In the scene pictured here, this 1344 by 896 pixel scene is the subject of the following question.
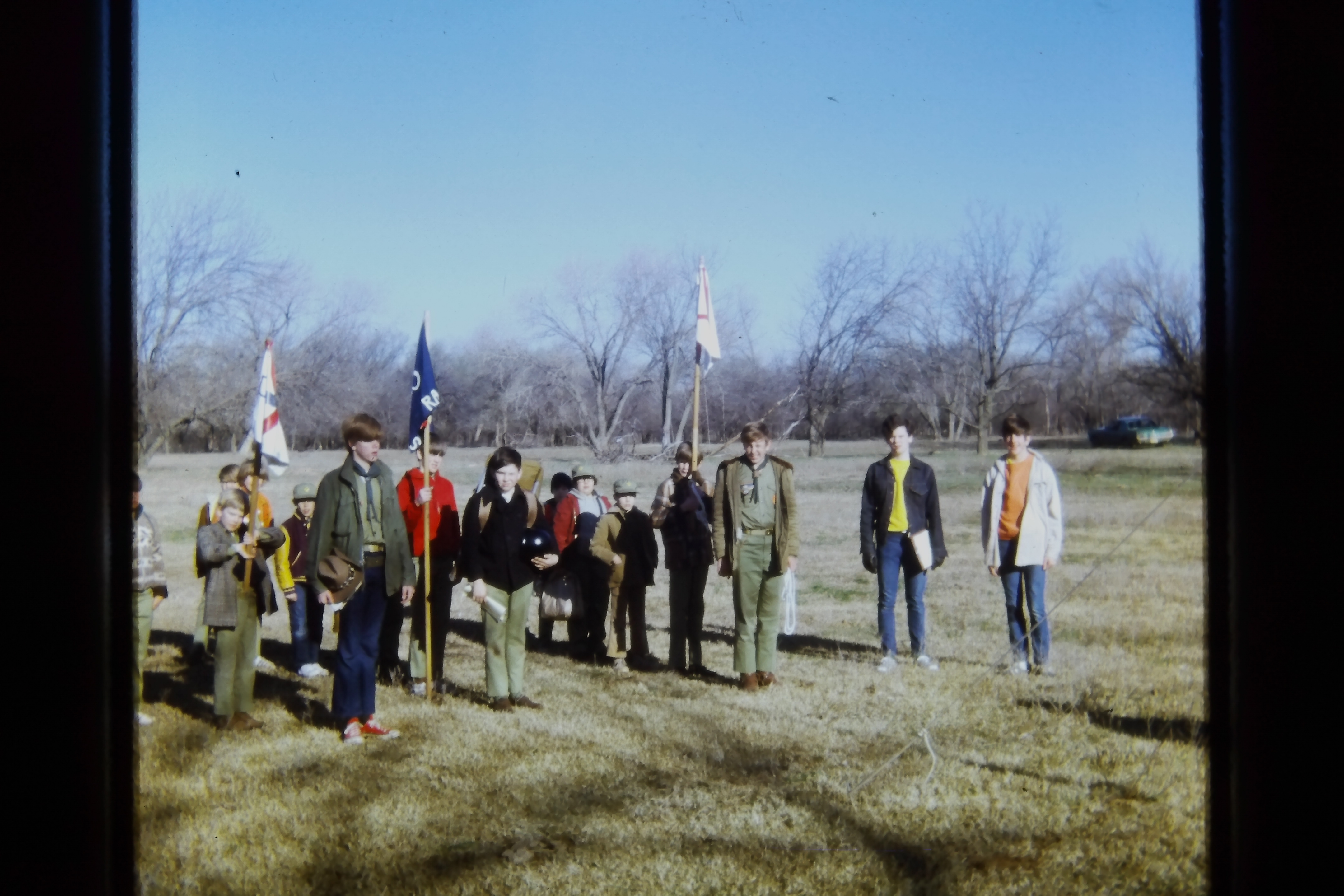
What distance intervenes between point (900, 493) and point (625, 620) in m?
2.41

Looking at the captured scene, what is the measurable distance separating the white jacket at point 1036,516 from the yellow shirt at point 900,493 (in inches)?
27.8

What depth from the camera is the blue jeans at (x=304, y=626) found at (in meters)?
7.42

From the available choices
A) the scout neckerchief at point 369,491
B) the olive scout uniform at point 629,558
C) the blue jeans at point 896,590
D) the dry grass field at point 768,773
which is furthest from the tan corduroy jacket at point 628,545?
the scout neckerchief at point 369,491

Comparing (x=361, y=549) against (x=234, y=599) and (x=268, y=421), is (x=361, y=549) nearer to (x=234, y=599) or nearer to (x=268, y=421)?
(x=234, y=599)

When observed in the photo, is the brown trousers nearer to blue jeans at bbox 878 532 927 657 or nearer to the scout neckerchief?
blue jeans at bbox 878 532 927 657

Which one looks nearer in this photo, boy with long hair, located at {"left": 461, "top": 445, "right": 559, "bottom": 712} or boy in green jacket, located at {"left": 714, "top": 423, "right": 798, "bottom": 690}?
boy with long hair, located at {"left": 461, "top": 445, "right": 559, "bottom": 712}

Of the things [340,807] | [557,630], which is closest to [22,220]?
[340,807]

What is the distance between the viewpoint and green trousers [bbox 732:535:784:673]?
7.12 meters

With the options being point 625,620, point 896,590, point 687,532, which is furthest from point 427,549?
point 896,590

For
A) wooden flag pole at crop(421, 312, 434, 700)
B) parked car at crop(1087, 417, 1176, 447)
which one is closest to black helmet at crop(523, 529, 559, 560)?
wooden flag pole at crop(421, 312, 434, 700)

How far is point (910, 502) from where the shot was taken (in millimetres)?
7457

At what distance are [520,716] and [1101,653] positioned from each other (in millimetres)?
3514

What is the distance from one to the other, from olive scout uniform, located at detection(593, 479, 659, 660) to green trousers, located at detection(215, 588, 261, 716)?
278cm

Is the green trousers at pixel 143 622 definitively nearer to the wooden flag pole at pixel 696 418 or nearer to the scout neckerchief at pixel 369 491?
the scout neckerchief at pixel 369 491
